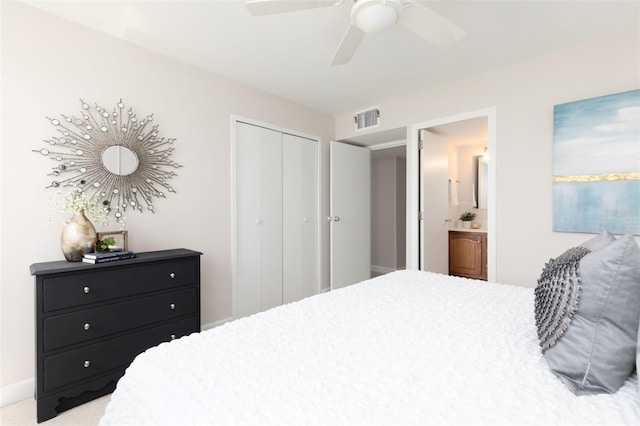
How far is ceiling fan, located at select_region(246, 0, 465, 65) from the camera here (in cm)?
147

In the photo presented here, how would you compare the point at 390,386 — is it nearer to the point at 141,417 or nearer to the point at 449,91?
the point at 141,417

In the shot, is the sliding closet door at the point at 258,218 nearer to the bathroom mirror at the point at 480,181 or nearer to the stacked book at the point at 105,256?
the stacked book at the point at 105,256

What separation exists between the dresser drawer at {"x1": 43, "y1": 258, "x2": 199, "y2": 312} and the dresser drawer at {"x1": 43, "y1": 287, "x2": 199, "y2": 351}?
2.6 inches

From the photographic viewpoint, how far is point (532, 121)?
265cm

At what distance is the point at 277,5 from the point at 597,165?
248cm

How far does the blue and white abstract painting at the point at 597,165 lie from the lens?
2.18 m

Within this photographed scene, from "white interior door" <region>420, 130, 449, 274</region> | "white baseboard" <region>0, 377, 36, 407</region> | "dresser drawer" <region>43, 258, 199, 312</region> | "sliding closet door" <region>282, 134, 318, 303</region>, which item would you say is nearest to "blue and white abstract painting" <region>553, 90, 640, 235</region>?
"white interior door" <region>420, 130, 449, 274</region>

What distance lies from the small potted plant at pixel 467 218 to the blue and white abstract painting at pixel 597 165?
7.44ft

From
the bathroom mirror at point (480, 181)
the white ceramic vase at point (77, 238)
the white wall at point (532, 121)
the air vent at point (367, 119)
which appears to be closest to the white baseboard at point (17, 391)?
the white ceramic vase at point (77, 238)

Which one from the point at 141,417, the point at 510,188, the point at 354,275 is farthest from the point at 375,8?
the point at 354,275

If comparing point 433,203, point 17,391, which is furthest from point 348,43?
point 17,391

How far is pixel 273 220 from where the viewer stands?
3439mm

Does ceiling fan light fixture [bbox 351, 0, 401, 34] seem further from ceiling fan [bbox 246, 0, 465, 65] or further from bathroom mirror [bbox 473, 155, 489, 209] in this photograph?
bathroom mirror [bbox 473, 155, 489, 209]

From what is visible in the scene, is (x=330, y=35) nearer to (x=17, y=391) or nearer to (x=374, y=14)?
(x=374, y=14)
